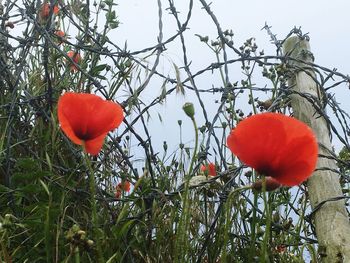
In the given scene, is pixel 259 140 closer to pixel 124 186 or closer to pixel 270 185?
pixel 270 185

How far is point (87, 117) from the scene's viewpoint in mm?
1203

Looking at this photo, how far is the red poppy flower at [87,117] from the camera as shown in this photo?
119cm

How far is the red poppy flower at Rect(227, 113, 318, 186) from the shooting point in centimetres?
103

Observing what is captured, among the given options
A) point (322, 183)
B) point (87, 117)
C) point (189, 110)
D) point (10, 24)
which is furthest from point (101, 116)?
point (10, 24)

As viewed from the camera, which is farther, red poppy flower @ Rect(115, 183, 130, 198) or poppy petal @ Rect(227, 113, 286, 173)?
red poppy flower @ Rect(115, 183, 130, 198)

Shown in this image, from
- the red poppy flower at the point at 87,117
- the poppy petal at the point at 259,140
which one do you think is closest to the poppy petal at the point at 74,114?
the red poppy flower at the point at 87,117

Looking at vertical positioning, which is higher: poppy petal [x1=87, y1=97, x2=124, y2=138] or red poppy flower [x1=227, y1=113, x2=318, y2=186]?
poppy petal [x1=87, y1=97, x2=124, y2=138]

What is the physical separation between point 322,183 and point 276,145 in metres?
0.70

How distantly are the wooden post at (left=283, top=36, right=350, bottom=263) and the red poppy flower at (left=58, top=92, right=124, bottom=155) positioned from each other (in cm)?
68

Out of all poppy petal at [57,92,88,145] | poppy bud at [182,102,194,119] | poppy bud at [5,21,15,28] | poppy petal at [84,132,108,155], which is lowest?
poppy petal at [84,132,108,155]

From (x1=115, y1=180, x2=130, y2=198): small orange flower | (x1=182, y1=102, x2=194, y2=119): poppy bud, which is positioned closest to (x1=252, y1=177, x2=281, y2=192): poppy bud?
(x1=182, y1=102, x2=194, y2=119): poppy bud

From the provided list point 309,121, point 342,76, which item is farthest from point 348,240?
point 342,76

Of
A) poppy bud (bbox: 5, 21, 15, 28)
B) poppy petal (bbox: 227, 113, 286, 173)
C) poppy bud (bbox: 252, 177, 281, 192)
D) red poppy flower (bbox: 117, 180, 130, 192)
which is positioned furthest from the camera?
poppy bud (bbox: 5, 21, 15, 28)

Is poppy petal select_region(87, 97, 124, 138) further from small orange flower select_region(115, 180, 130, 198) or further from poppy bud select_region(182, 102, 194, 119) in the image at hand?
small orange flower select_region(115, 180, 130, 198)
